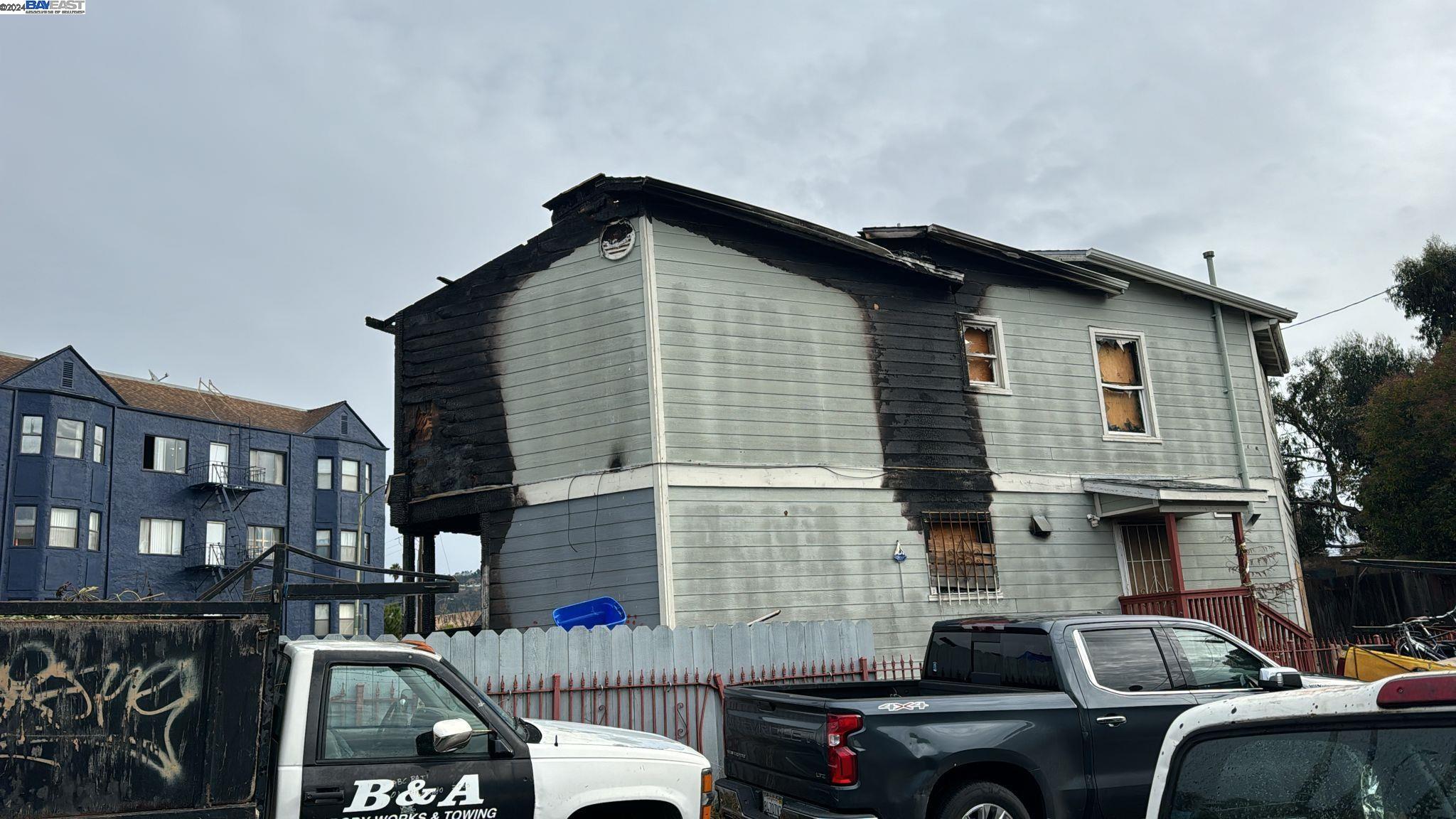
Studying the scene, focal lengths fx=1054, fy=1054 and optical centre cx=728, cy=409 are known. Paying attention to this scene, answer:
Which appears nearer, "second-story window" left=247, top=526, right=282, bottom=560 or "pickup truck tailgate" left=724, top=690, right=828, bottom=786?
"pickup truck tailgate" left=724, top=690, right=828, bottom=786

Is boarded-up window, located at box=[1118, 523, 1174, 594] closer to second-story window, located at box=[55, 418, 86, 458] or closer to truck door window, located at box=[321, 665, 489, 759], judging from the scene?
truck door window, located at box=[321, 665, 489, 759]

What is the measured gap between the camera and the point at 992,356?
16094 millimetres

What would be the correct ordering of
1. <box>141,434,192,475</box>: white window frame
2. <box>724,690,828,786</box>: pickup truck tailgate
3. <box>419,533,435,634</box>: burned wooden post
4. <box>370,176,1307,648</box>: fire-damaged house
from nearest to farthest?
<box>724,690,828,786</box>: pickup truck tailgate
<box>370,176,1307,648</box>: fire-damaged house
<box>419,533,435,634</box>: burned wooden post
<box>141,434,192,475</box>: white window frame

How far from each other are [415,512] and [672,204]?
5665 millimetres

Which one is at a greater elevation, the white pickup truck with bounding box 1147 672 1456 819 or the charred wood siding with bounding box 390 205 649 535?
the charred wood siding with bounding box 390 205 649 535

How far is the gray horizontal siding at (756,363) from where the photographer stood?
13.7 meters

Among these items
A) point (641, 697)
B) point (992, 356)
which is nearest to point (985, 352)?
point (992, 356)

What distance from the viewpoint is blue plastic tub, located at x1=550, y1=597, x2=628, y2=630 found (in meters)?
12.5

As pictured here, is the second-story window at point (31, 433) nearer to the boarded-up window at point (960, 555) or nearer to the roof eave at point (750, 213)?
the roof eave at point (750, 213)

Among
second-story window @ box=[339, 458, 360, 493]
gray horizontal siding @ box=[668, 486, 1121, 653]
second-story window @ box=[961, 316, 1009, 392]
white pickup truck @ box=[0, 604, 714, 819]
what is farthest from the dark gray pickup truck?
second-story window @ box=[339, 458, 360, 493]

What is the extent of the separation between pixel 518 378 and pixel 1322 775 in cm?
1273

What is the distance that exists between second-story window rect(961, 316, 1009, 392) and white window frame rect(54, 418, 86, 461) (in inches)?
1246

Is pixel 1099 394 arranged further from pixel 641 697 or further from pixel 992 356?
pixel 641 697


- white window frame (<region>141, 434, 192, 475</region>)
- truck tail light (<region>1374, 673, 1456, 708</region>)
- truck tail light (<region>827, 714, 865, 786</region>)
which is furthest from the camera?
white window frame (<region>141, 434, 192, 475</region>)
